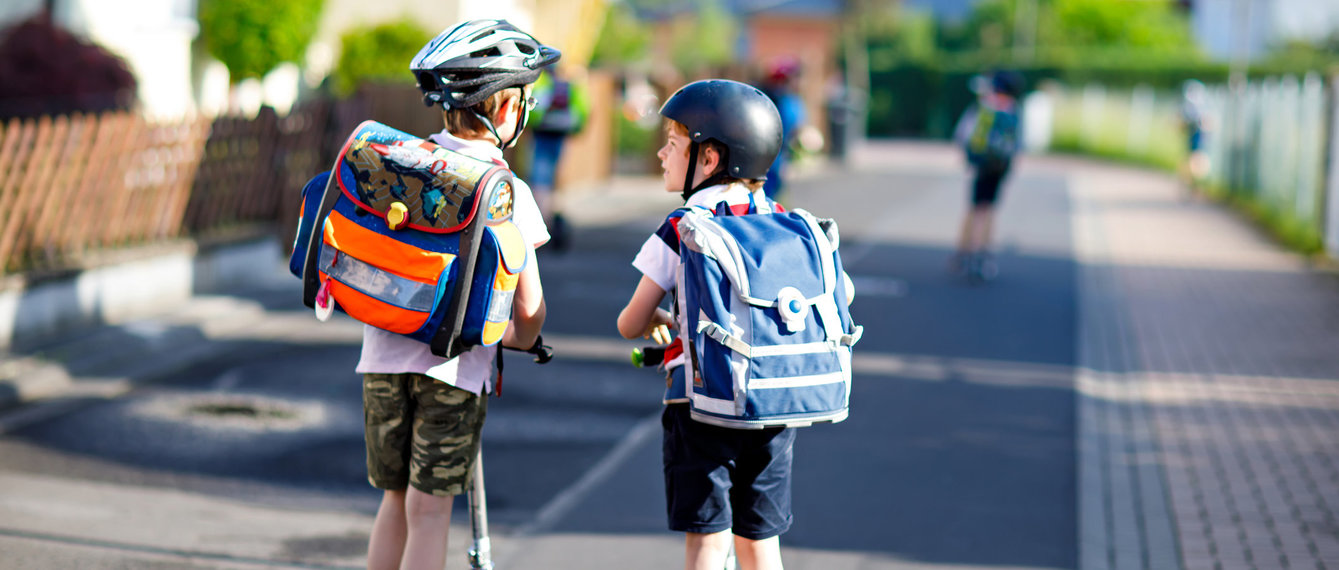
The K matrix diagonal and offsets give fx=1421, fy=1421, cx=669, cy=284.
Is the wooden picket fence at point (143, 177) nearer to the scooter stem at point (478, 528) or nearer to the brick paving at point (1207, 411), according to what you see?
the scooter stem at point (478, 528)

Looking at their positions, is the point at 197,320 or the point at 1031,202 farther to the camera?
the point at 1031,202

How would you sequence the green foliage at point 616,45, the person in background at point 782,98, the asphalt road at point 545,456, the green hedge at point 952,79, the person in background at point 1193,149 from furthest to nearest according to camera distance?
the green hedge at point 952,79, the green foliage at point 616,45, the person in background at point 1193,149, the person in background at point 782,98, the asphalt road at point 545,456

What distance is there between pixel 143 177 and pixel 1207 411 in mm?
6392

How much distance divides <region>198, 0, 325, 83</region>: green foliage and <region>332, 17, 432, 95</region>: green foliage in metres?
2.88

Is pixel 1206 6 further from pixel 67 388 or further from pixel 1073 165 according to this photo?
pixel 67 388

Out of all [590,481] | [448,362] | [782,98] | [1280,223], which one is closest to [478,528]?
[448,362]

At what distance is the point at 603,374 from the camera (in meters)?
7.84

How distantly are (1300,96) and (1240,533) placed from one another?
1329 cm

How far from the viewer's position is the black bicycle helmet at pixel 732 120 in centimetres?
314

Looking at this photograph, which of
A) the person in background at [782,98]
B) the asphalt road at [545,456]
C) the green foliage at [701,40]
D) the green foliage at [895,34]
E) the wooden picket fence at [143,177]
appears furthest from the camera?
the green foliage at [895,34]

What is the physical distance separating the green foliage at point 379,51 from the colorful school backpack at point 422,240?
49.4 feet

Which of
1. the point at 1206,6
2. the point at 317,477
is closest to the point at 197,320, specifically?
the point at 317,477

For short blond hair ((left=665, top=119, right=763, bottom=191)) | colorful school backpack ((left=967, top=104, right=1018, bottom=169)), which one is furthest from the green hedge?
short blond hair ((left=665, top=119, right=763, bottom=191))

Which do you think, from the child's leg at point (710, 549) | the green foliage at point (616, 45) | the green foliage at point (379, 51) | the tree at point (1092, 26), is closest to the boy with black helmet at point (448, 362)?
the child's leg at point (710, 549)
